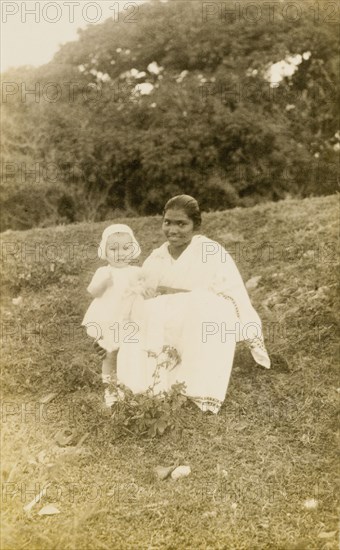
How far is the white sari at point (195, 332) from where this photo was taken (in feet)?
13.6

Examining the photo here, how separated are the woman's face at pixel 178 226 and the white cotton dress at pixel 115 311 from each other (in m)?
0.37

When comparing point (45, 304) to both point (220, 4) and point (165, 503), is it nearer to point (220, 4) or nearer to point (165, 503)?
point (165, 503)

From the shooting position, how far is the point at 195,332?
4145 millimetres

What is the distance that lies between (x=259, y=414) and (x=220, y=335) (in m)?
0.65

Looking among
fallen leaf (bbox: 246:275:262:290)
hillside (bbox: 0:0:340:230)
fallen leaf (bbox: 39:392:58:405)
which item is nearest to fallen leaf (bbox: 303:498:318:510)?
fallen leaf (bbox: 39:392:58:405)

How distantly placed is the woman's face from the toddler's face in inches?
12.4

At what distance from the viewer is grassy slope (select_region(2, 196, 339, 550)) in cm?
309

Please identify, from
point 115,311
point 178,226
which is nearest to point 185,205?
point 178,226

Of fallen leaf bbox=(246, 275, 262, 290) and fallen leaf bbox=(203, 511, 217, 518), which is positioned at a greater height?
fallen leaf bbox=(246, 275, 262, 290)

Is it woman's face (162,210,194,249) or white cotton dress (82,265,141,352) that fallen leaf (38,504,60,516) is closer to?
white cotton dress (82,265,141,352)

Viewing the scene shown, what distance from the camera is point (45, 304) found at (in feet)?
20.8

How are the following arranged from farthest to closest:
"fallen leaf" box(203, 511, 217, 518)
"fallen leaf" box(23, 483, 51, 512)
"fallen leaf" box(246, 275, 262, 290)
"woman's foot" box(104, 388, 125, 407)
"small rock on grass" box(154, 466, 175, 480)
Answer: "fallen leaf" box(246, 275, 262, 290) → "woman's foot" box(104, 388, 125, 407) → "small rock on grass" box(154, 466, 175, 480) → "fallen leaf" box(23, 483, 51, 512) → "fallen leaf" box(203, 511, 217, 518)

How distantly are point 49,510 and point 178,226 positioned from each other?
2.20 m

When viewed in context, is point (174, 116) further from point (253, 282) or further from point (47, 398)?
point (47, 398)
